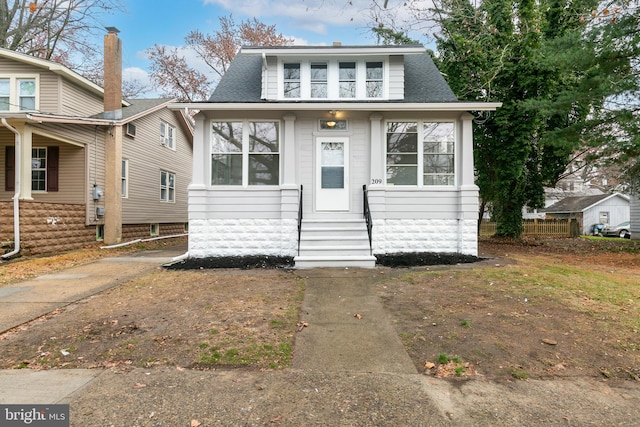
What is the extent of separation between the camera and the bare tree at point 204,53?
21.5m

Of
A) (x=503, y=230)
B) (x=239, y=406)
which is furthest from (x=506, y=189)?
(x=239, y=406)

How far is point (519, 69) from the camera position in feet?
39.6

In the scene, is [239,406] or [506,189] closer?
[239,406]

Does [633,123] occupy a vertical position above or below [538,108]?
below

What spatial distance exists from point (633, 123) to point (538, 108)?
2481mm

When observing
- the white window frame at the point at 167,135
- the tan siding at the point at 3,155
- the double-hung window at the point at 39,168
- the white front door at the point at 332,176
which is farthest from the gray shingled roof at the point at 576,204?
the tan siding at the point at 3,155

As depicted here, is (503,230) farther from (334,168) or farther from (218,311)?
(218,311)

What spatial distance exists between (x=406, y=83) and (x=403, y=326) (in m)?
8.37

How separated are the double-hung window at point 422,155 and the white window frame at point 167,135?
39.1 feet

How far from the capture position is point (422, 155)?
28.9 feet

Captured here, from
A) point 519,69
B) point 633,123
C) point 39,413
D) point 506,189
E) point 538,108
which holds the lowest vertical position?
point 39,413

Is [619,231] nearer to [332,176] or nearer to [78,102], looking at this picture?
[332,176]

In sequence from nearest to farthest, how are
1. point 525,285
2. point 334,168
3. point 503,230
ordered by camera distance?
1. point 525,285
2. point 334,168
3. point 503,230

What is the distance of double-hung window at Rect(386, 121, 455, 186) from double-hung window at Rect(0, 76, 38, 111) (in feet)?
39.5
